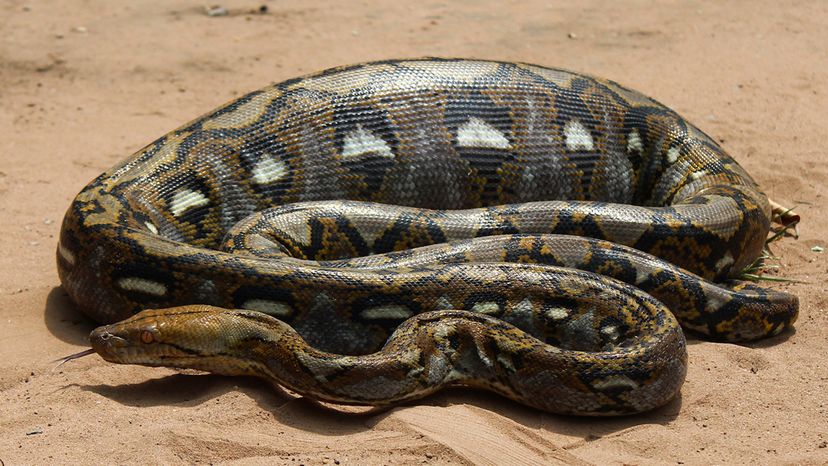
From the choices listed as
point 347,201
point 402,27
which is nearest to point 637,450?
point 347,201

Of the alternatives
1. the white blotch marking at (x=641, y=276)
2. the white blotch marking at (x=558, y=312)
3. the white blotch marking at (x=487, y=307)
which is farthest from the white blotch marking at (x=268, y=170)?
the white blotch marking at (x=641, y=276)

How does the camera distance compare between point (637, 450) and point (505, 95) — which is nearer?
point (637, 450)

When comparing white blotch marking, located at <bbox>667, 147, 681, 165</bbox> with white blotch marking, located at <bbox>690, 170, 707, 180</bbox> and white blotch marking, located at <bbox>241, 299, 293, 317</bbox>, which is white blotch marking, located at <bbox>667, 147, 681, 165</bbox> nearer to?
white blotch marking, located at <bbox>690, 170, 707, 180</bbox>

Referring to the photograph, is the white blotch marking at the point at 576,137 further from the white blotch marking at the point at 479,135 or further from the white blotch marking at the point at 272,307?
the white blotch marking at the point at 272,307

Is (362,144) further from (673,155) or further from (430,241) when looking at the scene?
(673,155)

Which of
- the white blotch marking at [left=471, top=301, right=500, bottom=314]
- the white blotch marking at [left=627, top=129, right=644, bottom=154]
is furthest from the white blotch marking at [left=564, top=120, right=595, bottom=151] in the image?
the white blotch marking at [left=471, top=301, right=500, bottom=314]

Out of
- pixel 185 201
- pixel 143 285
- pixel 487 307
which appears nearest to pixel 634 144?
pixel 487 307

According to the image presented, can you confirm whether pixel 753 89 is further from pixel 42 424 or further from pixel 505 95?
pixel 42 424
